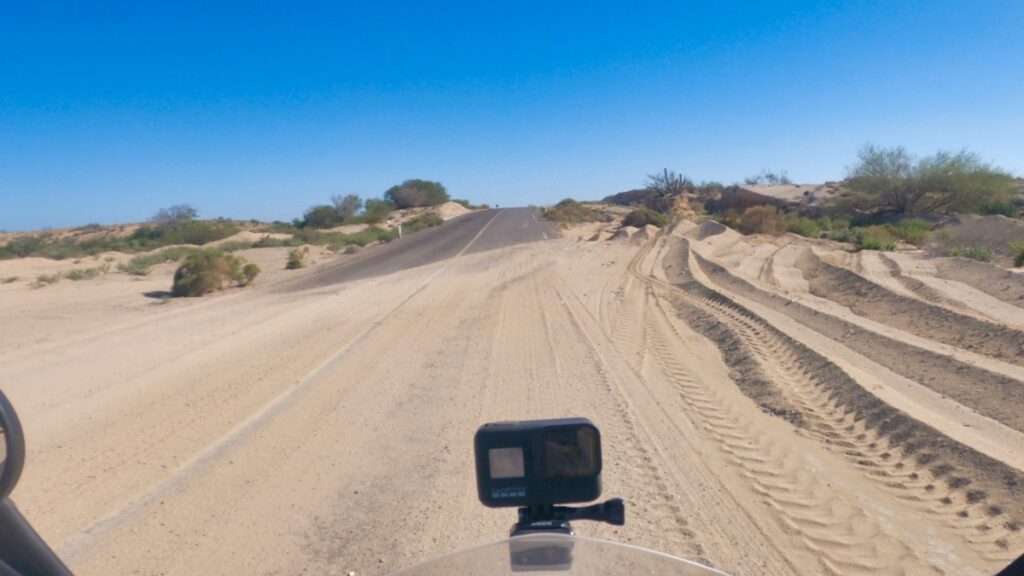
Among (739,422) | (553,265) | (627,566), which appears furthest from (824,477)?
(553,265)

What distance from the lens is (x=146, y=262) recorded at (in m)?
32.1

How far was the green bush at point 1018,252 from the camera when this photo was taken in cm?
1770

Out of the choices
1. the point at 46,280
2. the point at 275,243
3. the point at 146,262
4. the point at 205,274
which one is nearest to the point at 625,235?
the point at 205,274

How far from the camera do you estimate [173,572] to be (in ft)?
16.2

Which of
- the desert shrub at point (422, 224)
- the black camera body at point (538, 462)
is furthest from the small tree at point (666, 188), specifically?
the black camera body at point (538, 462)

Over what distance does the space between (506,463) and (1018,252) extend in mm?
19824

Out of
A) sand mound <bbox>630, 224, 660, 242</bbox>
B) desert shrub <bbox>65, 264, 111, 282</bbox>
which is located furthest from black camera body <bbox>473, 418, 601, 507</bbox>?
sand mound <bbox>630, 224, 660, 242</bbox>

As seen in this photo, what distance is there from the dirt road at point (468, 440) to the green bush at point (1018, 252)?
6877mm

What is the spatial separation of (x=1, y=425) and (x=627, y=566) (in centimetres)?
198

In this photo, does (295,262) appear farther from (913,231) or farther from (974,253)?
(913,231)

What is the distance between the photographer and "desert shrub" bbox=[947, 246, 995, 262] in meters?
19.4

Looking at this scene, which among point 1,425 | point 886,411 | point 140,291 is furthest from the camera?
point 140,291

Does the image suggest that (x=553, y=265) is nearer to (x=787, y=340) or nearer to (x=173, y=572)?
(x=787, y=340)

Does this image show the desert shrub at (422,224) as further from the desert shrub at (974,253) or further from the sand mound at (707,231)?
the desert shrub at (974,253)
